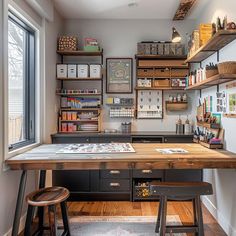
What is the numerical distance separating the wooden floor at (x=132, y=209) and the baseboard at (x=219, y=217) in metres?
0.05

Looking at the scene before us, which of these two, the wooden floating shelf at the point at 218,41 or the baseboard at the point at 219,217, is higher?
the wooden floating shelf at the point at 218,41

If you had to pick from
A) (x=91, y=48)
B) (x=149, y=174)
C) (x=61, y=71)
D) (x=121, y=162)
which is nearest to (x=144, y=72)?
(x=91, y=48)

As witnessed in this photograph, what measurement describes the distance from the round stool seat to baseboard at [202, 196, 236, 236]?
1.69m

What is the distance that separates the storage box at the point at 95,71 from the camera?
4.07m

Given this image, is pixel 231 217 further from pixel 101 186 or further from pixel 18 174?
pixel 18 174

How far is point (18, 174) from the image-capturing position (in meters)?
2.69

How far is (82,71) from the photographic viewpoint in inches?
160

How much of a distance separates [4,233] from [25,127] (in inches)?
48.0

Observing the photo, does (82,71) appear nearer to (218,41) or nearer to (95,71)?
(95,71)

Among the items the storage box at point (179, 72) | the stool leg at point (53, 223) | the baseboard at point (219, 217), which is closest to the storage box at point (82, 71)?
the storage box at point (179, 72)

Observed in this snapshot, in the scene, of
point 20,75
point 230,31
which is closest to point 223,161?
point 230,31

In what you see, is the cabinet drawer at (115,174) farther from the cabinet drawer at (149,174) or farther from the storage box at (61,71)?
the storage box at (61,71)

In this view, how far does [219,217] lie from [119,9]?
10.3 feet

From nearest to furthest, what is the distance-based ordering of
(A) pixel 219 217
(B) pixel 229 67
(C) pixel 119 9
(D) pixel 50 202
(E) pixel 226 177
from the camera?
(D) pixel 50 202
(B) pixel 229 67
(E) pixel 226 177
(A) pixel 219 217
(C) pixel 119 9
